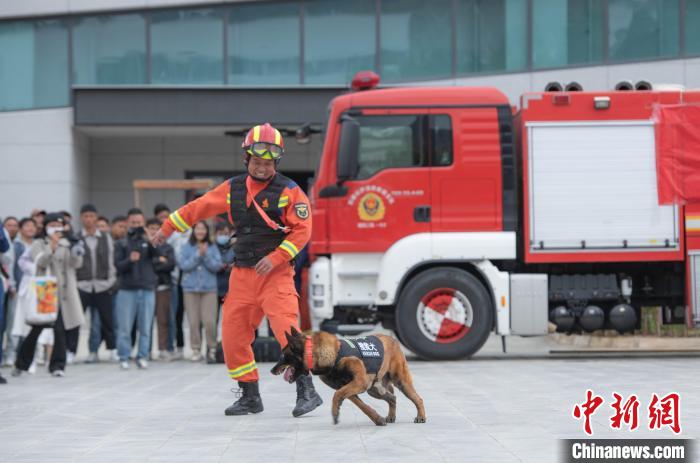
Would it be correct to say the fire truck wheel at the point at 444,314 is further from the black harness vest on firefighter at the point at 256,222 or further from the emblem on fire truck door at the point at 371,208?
the black harness vest on firefighter at the point at 256,222

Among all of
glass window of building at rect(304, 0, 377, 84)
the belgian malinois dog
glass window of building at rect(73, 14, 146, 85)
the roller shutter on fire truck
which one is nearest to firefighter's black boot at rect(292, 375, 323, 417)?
the belgian malinois dog

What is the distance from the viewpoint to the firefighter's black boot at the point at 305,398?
888 centimetres

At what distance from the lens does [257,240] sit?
29.3 feet

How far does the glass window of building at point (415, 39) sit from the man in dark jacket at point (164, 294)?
30.7 ft

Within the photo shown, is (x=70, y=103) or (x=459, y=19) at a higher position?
(x=459, y=19)

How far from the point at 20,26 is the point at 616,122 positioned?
14.1 m

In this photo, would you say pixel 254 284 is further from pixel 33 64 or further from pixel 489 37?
pixel 33 64

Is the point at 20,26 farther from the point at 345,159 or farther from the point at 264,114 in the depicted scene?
the point at 345,159

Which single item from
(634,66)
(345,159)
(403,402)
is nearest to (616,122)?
(345,159)

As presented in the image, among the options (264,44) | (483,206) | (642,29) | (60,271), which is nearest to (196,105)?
(264,44)

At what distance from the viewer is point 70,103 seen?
23.8 meters

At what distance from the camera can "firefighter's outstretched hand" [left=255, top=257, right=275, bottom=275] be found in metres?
8.70

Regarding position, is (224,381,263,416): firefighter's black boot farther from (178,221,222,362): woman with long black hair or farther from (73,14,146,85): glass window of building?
(73,14,146,85): glass window of building

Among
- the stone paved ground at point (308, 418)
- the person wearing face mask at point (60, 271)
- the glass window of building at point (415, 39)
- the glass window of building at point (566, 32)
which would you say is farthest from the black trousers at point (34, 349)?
the glass window of building at point (566, 32)
